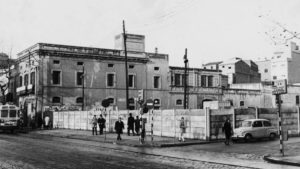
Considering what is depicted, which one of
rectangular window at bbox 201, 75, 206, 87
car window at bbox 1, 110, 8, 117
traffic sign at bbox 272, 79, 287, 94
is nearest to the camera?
traffic sign at bbox 272, 79, 287, 94

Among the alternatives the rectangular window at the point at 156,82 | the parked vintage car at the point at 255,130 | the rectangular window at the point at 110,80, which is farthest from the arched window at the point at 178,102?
the parked vintage car at the point at 255,130

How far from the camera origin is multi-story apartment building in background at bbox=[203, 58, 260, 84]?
89.9m

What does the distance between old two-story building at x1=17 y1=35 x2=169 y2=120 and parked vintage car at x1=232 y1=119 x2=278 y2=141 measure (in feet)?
94.9

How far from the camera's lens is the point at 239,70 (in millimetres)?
92188

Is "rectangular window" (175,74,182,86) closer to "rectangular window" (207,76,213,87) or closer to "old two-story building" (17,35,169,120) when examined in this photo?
"old two-story building" (17,35,169,120)

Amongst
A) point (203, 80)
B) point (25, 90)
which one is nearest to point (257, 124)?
point (25, 90)

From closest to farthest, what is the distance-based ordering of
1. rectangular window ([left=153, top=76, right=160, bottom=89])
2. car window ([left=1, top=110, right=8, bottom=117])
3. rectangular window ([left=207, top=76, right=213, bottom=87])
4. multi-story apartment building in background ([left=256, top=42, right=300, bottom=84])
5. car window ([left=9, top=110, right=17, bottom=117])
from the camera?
car window ([left=1, top=110, right=8, bottom=117]) → car window ([left=9, top=110, right=17, bottom=117]) → rectangular window ([left=153, top=76, right=160, bottom=89]) → rectangular window ([left=207, top=76, right=213, bottom=87]) → multi-story apartment building in background ([left=256, top=42, right=300, bottom=84])

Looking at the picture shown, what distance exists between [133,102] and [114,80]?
402 centimetres

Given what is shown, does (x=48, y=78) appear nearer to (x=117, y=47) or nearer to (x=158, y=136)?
(x=117, y=47)

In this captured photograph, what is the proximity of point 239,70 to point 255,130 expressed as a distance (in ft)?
217

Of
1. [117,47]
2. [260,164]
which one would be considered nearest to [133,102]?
[117,47]

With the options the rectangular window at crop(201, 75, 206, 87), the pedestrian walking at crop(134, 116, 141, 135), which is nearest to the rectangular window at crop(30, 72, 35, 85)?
the pedestrian walking at crop(134, 116, 141, 135)

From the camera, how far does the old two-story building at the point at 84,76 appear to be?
174 feet

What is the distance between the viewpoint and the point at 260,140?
28234 millimetres
